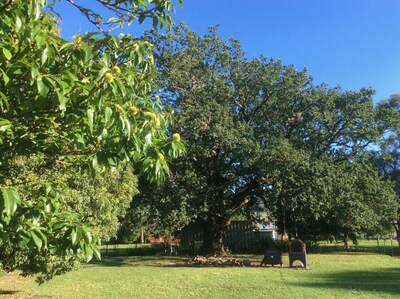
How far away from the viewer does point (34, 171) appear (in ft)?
26.9

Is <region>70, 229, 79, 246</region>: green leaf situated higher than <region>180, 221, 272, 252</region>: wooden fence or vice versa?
<region>180, 221, 272, 252</region>: wooden fence

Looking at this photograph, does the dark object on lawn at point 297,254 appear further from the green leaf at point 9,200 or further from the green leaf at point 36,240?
the green leaf at point 9,200

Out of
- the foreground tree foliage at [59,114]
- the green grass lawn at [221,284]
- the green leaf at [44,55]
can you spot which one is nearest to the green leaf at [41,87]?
the foreground tree foliage at [59,114]

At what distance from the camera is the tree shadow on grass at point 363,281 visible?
41.5 ft

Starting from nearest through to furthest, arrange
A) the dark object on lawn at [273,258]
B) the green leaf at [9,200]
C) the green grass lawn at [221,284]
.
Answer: the green leaf at [9,200]
the green grass lawn at [221,284]
the dark object on lawn at [273,258]

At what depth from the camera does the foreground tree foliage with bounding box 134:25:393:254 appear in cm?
2156

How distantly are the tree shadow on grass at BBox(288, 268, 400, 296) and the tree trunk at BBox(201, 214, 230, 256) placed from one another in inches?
419

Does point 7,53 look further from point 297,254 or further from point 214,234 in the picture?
point 214,234

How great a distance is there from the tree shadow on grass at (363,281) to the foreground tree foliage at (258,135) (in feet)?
19.1

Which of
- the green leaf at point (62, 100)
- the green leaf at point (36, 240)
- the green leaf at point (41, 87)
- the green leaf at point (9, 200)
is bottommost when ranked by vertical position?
the green leaf at point (36, 240)

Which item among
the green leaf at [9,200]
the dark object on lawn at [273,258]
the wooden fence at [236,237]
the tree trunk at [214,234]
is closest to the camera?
the green leaf at [9,200]

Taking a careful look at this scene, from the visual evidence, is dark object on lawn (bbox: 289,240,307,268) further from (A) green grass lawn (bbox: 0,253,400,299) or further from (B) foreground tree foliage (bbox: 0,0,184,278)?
(B) foreground tree foliage (bbox: 0,0,184,278)

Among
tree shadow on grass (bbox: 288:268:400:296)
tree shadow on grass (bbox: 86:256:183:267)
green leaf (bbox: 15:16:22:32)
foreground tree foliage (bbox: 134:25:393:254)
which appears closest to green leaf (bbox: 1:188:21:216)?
green leaf (bbox: 15:16:22:32)

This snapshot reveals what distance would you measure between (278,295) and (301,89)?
50.0 ft
